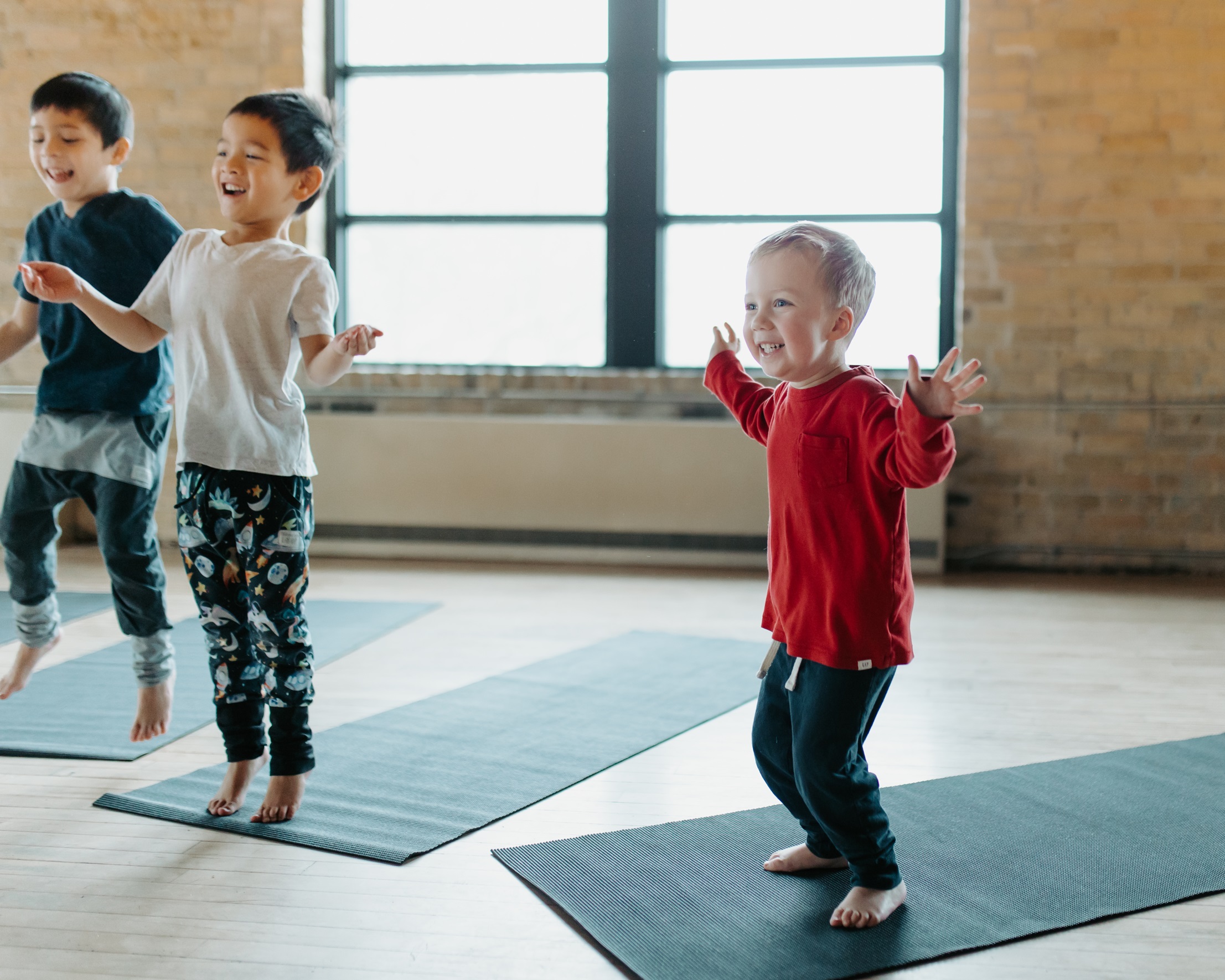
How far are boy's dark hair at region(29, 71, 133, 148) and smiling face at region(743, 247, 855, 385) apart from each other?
1.34m

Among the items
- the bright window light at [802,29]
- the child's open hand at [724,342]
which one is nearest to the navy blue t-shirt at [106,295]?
the child's open hand at [724,342]

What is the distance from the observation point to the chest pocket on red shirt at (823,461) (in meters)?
1.58

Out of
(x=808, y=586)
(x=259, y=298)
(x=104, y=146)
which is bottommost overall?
(x=808, y=586)

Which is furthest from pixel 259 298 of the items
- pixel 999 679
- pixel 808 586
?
pixel 999 679

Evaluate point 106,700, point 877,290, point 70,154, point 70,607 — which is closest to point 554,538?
point 877,290

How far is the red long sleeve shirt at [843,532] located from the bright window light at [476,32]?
13.7 feet

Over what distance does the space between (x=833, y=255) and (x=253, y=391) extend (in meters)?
0.96

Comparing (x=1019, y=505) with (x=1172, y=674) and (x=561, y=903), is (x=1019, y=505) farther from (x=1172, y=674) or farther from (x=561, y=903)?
(x=561, y=903)

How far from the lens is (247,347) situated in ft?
6.42

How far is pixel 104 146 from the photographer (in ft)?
7.45

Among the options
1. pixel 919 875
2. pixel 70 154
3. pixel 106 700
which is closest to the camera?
pixel 919 875

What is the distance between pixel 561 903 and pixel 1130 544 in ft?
12.7

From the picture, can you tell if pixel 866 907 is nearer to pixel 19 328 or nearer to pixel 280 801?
pixel 280 801

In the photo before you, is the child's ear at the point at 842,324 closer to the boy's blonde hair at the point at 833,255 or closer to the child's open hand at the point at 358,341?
the boy's blonde hair at the point at 833,255
